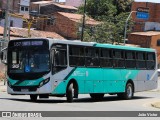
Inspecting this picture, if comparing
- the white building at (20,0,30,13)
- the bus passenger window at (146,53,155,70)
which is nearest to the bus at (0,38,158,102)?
the bus passenger window at (146,53,155,70)

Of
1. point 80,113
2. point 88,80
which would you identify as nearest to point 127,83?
point 88,80

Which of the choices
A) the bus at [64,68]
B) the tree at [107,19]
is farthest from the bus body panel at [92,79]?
the tree at [107,19]

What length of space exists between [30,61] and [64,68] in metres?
1.65

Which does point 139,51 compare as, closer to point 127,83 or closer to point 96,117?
point 127,83

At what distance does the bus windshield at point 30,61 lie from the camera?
2139cm

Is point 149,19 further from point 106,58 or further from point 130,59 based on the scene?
point 106,58

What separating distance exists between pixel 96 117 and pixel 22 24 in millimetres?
71887

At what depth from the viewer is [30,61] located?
21.5 m

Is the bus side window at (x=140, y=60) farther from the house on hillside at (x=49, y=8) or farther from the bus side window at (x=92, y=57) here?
the house on hillside at (x=49, y=8)

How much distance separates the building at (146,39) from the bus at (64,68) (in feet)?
168

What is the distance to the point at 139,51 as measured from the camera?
28922 millimetres

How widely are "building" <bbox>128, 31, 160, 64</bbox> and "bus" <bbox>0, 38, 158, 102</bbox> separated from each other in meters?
51.2

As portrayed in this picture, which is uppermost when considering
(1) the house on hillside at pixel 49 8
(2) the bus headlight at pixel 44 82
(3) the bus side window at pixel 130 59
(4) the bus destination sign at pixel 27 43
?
(1) the house on hillside at pixel 49 8

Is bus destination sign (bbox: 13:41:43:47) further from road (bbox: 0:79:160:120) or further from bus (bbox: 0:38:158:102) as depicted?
road (bbox: 0:79:160:120)
